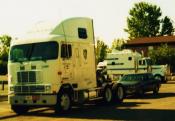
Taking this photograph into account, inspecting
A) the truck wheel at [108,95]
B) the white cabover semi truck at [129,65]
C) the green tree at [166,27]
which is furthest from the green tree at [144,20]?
the truck wheel at [108,95]

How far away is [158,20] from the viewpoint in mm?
110625

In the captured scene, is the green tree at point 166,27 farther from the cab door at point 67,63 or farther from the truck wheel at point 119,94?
the cab door at point 67,63

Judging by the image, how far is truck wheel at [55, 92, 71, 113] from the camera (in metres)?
17.6

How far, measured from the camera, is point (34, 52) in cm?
1803

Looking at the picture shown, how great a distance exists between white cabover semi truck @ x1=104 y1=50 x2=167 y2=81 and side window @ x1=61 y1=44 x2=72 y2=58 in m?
29.4

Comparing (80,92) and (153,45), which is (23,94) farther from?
(153,45)

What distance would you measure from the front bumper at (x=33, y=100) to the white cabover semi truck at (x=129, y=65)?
30.4 meters

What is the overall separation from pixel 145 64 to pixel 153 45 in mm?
45747

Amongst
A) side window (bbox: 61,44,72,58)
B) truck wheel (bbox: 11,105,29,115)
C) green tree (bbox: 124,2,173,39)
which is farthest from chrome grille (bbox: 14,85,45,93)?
green tree (bbox: 124,2,173,39)

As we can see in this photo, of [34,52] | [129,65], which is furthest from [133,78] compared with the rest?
[129,65]

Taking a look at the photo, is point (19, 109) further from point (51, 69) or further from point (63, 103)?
point (51, 69)

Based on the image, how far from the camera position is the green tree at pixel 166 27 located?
114m

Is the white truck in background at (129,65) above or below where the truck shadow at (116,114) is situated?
above

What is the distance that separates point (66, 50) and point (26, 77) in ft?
6.51
